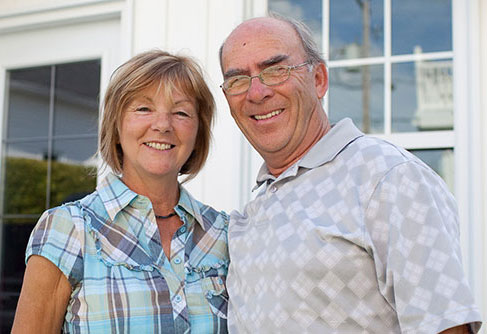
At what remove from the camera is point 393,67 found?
105 inches

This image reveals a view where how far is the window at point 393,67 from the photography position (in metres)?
2.57

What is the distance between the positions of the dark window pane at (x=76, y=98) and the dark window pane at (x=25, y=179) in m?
0.17

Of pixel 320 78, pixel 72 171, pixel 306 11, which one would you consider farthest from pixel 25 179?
pixel 320 78

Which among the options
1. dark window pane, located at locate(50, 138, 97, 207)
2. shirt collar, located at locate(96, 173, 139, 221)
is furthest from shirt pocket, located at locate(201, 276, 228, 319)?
dark window pane, located at locate(50, 138, 97, 207)

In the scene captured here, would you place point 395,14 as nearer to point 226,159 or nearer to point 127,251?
point 226,159

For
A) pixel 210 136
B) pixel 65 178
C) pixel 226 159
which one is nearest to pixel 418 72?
pixel 226 159

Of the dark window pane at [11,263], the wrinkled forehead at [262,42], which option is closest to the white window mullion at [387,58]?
the wrinkled forehead at [262,42]

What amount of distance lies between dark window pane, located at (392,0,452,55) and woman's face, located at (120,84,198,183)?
1.20m

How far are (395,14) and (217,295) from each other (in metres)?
1.51

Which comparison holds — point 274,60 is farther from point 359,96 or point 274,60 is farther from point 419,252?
point 359,96

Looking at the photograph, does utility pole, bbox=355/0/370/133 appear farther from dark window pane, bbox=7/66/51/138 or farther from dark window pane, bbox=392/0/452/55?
dark window pane, bbox=7/66/51/138

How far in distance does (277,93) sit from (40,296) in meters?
0.77

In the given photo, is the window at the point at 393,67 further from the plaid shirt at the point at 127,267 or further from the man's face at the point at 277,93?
the plaid shirt at the point at 127,267

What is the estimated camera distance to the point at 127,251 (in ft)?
5.49
